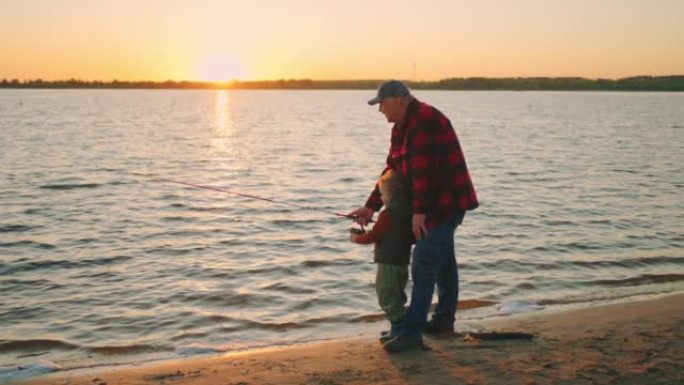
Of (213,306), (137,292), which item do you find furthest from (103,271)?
(213,306)

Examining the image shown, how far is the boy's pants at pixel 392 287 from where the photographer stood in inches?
234

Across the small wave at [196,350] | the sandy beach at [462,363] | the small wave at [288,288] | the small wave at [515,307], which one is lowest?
the small wave at [288,288]

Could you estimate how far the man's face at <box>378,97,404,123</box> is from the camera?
18.6 feet

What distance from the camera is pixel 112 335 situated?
24.7 feet

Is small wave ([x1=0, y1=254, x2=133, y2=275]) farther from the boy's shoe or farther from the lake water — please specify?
the boy's shoe

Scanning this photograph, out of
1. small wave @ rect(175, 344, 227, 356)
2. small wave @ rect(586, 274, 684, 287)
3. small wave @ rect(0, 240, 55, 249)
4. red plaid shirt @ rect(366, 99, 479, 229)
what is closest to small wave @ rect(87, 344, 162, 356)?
small wave @ rect(175, 344, 227, 356)

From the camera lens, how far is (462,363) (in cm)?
565

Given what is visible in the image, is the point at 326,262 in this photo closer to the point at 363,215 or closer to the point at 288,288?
the point at 288,288

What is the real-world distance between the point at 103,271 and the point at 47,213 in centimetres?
526

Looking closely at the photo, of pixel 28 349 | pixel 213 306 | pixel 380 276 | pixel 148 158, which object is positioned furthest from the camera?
pixel 148 158

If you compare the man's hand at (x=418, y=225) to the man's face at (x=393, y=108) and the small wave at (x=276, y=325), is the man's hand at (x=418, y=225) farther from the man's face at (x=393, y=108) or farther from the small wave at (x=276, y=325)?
the small wave at (x=276, y=325)

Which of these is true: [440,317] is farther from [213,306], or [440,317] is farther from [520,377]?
[213,306]

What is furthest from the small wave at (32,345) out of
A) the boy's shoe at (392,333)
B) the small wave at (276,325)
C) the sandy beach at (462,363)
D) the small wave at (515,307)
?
the small wave at (515,307)

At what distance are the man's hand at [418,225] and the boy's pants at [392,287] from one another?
0.40 metres
